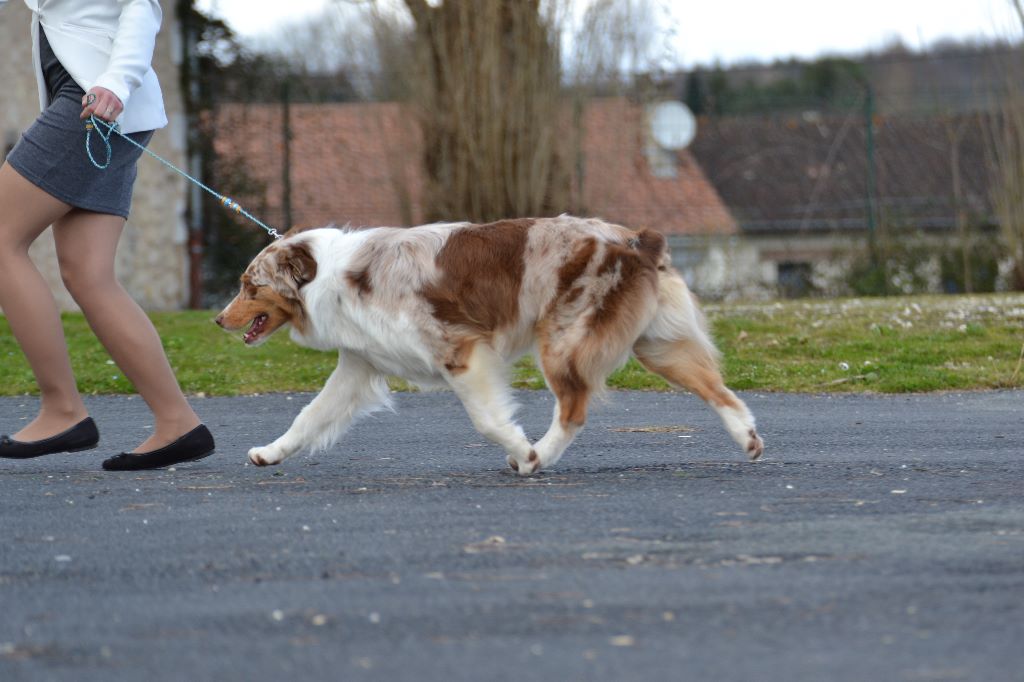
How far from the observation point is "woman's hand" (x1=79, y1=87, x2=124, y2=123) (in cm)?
561

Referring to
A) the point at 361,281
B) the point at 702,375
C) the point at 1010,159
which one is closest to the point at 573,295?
the point at 702,375

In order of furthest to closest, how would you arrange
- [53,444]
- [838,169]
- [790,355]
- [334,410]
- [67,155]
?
[838,169], [790,355], [334,410], [53,444], [67,155]

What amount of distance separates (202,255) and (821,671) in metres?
15.2

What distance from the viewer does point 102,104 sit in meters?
5.62

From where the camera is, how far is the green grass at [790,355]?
10180 mm

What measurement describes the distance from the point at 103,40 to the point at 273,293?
1205 millimetres

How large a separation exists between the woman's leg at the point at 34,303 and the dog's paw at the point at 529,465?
1.83m

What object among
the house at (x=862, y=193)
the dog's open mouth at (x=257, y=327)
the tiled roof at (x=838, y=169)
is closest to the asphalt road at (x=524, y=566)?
the dog's open mouth at (x=257, y=327)

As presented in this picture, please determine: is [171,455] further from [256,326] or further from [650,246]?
[650,246]

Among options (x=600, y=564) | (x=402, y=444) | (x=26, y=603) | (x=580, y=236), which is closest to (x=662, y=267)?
(x=580, y=236)

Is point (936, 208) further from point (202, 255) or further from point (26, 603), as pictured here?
point (26, 603)

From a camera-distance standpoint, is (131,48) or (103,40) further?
(103,40)

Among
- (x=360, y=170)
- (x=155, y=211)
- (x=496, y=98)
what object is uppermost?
(x=496, y=98)

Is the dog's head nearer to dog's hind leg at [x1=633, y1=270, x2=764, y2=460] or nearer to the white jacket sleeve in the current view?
the white jacket sleeve
